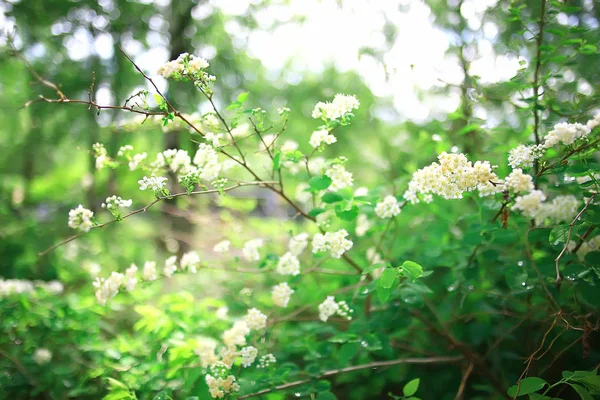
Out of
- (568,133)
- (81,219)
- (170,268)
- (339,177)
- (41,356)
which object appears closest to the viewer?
(568,133)

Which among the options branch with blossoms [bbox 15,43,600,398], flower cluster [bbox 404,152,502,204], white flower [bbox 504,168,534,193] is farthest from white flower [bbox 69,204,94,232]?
white flower [bbox 504,168,534,193]

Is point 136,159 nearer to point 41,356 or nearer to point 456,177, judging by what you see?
point 456,177

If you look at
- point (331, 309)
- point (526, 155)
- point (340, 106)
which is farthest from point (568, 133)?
point (331, 309)

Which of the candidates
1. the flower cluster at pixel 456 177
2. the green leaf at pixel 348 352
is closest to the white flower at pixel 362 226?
the green leaf at pixel 348 352

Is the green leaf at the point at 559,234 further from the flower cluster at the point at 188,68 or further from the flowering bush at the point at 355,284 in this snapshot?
the flower cluster at the point at 188,68

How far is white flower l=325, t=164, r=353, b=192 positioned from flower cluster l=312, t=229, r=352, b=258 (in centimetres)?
20

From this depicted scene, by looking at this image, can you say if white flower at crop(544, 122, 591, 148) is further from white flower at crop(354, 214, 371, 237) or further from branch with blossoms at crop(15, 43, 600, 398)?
white flower at crop(354, 214, 371, 237)

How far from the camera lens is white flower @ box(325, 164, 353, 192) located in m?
1.71

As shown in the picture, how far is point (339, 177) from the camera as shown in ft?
5.66

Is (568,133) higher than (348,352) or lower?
higher

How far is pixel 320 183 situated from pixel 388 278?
1.47ft

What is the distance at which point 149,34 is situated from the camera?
413 centimetres

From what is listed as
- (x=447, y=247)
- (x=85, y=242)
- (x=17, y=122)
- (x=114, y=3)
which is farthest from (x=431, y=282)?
(x=17, y=122)

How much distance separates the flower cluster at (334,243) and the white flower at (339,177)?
0.20m
